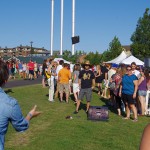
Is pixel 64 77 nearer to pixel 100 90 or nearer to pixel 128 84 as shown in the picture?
pixel 128 84

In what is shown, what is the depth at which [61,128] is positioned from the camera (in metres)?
9.57

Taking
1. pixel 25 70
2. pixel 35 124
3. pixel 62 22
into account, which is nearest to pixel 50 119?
pixel 35 124

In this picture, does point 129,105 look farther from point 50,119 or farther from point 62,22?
point 62,22

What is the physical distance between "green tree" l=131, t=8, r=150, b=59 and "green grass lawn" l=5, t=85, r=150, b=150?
174 ft

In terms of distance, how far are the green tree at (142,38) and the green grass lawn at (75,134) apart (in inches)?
2087

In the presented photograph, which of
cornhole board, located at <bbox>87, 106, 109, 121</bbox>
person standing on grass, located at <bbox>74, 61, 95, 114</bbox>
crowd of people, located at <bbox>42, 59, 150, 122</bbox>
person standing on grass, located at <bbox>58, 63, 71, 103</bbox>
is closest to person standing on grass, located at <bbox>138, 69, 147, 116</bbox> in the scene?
crowd of people, located at <bbox>42, 59, 150, 122</bbox>

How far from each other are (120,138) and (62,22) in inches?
1101

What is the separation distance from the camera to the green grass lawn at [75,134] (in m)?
7.68

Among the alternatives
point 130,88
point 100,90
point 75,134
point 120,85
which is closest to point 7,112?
point 75,134

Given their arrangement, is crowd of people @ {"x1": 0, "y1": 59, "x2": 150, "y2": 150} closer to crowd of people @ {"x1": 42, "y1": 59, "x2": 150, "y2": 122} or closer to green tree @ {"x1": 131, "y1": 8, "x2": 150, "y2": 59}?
crowd of people @ {"x1": 42, "y1": 59, "x2": 150, "y2": 122}

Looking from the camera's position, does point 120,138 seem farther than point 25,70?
No

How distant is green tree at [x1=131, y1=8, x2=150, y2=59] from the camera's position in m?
64.4

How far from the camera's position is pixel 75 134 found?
8789 mm

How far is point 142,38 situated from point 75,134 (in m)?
59.8
